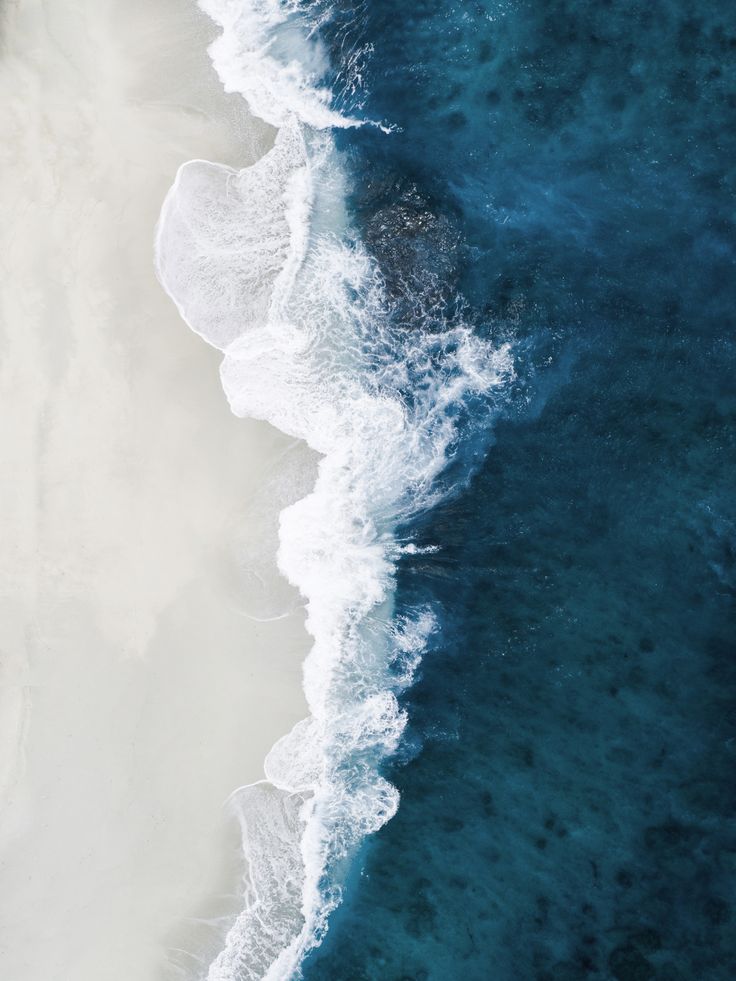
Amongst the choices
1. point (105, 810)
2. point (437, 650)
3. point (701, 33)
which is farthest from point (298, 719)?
point (701, 33)

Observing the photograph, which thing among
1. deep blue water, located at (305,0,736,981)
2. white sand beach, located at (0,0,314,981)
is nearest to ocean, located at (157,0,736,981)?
deep blue water, located at (305,0,736,981)

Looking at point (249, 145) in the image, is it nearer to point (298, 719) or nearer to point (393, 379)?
point (393, 379)

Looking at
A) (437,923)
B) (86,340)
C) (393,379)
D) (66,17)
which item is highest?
(66,17)

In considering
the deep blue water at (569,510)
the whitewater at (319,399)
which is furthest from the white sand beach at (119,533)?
the deep blue water at (569,510)

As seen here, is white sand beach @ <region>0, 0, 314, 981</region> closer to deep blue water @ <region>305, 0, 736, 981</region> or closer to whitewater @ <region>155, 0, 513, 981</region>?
whitewater @ <region>155, 0, 513, 981</region>

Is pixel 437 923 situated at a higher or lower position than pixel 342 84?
lower
